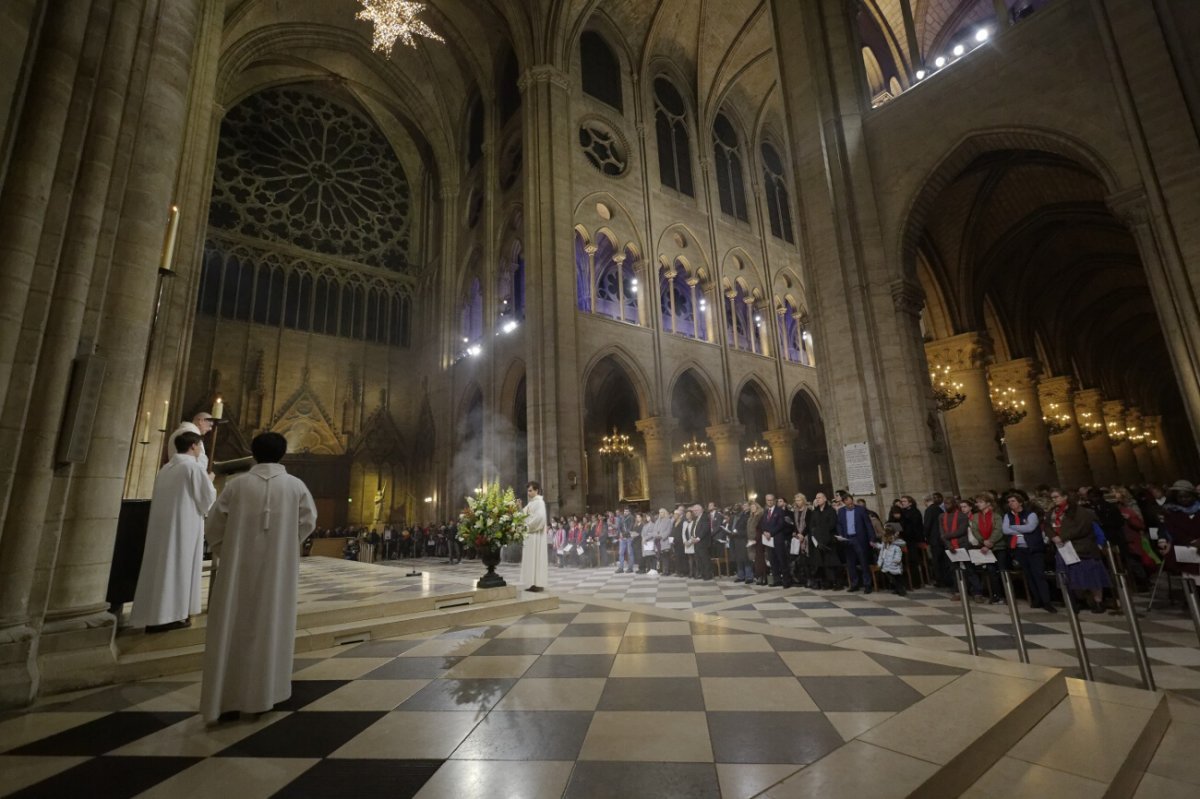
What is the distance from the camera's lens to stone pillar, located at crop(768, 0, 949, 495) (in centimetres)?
912

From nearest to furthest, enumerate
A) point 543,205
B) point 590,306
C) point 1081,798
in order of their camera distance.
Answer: point 1081,798, point 543,205, point 590,306

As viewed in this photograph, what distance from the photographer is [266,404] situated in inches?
805

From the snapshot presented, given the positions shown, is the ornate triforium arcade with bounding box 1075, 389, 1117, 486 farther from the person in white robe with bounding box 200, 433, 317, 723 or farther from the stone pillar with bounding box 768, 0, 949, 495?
the person in white robe with bounding box 200, 433, 317, 723

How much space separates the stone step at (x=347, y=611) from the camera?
364 centimetres

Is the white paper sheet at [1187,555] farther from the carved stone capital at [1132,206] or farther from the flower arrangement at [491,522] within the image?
the flower arrangement at [491,522]

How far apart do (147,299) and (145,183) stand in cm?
94

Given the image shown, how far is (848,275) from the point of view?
9.88 metres

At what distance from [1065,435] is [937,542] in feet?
44.7

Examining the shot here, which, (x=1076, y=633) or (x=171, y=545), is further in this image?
(x=171, y=545)

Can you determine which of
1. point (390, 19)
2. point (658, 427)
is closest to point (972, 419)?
point (658, 427)

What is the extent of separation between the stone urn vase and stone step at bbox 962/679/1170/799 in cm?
472

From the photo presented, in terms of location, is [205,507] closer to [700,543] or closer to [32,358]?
[32,358]

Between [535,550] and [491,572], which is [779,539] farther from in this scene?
[491,572]

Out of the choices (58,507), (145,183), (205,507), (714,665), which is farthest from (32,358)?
(714,665)
